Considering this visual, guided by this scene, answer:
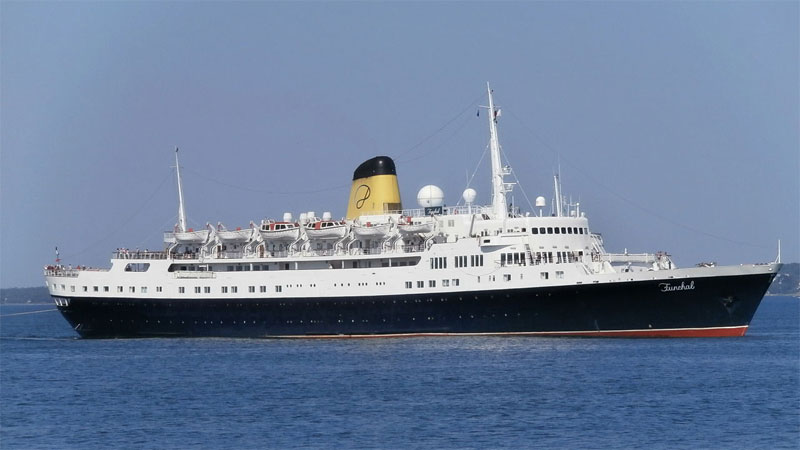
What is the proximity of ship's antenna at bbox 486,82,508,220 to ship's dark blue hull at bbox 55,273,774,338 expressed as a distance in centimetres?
492

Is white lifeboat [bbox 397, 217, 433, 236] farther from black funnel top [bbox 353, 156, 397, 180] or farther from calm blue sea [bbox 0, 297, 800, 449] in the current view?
calm blue sea [bbox 0, 297, 800, 449]

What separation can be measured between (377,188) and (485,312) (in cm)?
1065

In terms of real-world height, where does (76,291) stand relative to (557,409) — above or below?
above

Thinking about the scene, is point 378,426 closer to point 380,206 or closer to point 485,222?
point 485,222

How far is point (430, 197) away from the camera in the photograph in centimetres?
5978

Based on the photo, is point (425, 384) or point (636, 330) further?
point (636, 330)

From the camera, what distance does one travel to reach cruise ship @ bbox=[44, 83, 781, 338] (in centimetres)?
5131

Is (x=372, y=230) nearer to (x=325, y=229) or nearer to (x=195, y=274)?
(x=325, y=229)

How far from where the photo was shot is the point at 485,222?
55781 mm

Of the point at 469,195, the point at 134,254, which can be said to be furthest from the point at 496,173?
the point at 134,254

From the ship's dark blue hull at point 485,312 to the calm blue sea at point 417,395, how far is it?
1324 mm

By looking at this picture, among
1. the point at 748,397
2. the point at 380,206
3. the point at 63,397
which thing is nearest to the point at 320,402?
the point at 63,397

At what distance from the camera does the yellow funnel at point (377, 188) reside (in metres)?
60.7

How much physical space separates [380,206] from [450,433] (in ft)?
98.8
